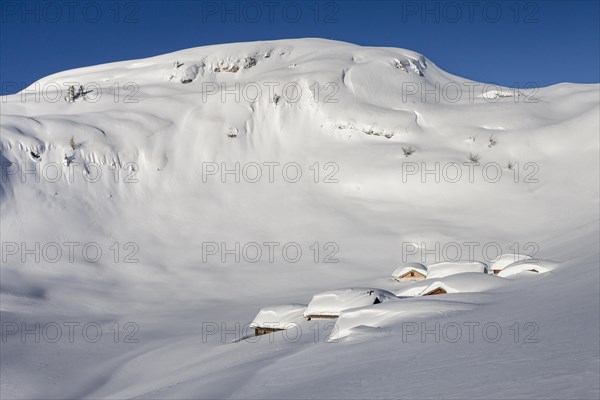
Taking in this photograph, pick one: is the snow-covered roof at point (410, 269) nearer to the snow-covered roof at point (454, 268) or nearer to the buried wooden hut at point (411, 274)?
the buried wooden hut at point (411, 274)

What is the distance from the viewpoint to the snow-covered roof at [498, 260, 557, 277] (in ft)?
62.8

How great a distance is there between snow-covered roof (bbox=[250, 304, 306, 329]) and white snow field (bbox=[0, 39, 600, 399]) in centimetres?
117

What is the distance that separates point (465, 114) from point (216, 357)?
40405 millimetres

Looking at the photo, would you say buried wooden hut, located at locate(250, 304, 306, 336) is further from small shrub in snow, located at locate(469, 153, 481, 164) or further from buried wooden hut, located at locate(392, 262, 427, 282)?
small shrub in snow, located at locate(469, 153, 481, 164)

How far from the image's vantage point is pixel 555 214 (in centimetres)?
3609

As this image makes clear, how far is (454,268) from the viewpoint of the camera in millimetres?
25703

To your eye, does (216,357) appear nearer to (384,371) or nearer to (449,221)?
(384,371)

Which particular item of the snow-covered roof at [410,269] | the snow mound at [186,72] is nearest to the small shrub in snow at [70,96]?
the snow mound at [186,72]

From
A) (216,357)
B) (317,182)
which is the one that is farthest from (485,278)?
(317,182)

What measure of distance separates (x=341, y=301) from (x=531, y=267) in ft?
22.6

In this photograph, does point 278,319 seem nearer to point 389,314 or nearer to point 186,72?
point 389,314

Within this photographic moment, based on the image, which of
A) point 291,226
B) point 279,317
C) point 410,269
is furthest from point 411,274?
point 291,226

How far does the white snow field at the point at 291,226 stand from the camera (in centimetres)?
952

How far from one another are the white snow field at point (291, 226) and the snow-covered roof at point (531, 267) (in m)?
0.53
